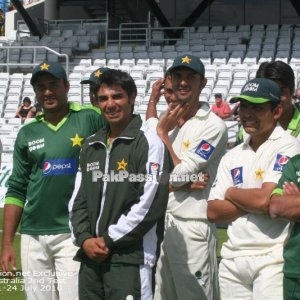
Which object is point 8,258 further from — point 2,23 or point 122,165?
point 2,23

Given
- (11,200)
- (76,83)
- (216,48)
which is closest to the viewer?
(11,200)

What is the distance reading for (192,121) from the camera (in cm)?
586

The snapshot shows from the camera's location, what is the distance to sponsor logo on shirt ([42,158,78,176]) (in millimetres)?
5465

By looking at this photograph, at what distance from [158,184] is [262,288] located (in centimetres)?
81

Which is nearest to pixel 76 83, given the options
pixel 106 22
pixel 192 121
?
pixel 106 22

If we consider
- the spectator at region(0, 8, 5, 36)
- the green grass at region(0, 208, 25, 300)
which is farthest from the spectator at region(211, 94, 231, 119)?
the spectator at region(0, 8, 5, 36)

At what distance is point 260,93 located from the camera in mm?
4742

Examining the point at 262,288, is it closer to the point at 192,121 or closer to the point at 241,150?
the point at 241,150

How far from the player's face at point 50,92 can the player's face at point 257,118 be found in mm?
1382

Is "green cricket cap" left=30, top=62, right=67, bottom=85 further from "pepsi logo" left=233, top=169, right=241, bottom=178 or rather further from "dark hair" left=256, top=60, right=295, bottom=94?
"pepsi logo" left=233, top=169, right=241, bottom=178

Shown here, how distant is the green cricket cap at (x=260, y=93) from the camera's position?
4.73m

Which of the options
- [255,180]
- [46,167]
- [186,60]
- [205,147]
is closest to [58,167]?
[46,167]

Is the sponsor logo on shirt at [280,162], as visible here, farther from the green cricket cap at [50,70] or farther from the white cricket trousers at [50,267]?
the green cricket cap at [50,70]


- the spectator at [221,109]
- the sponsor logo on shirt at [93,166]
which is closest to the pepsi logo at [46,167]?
the sponsor logo on shirt at [93,166]
